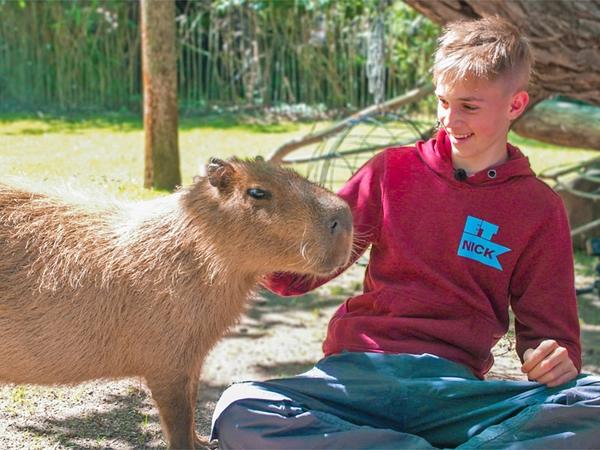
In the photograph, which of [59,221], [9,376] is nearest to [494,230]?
[59,221]

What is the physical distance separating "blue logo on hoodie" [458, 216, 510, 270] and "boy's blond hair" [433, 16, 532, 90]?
19.1 inches

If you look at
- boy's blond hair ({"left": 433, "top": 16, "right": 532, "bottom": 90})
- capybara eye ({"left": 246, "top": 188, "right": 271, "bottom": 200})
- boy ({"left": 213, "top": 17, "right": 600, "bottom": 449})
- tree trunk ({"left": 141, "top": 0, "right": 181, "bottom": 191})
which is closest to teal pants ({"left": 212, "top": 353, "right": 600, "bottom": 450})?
boy ({"left": 213, "top": 17, "right": 600, "bottom": 449})

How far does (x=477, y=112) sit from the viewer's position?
2.52 meters

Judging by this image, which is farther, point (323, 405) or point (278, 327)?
point (278, 327)

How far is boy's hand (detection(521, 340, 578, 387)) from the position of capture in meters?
2.27

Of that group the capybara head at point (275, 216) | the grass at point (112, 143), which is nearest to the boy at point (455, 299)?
the capybara head at point (275, 216)

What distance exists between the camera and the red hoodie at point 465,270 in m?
2.48

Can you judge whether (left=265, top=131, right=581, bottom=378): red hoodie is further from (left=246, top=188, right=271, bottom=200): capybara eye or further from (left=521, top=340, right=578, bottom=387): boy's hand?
(left=246, top=188, right=271, bottom=200): capybara eye

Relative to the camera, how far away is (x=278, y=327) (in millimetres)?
5379

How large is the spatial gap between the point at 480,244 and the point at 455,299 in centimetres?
20

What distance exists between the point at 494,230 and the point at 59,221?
5.12ft

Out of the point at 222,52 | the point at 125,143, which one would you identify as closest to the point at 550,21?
the point at 125,143

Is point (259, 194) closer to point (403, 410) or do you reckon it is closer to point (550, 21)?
point (403, 410)

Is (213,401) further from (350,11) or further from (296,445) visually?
(350,11)
